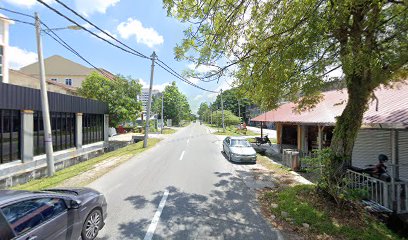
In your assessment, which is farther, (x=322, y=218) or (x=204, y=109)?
(x=204, y=109)

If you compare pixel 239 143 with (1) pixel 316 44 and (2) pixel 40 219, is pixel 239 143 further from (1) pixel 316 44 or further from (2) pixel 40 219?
(2) pixel 40 219

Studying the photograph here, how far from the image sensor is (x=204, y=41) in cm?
700

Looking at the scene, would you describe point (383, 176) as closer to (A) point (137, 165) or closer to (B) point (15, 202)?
(B) point (15, 202)

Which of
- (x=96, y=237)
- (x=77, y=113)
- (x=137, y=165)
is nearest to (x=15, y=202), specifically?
(x=96, y=237)

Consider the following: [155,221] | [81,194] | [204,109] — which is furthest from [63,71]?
[204,109]

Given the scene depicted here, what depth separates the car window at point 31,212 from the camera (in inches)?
137

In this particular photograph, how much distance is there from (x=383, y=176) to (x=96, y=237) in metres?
8.45

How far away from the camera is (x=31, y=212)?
3840 millimetres

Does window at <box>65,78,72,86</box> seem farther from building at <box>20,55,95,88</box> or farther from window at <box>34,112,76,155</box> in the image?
window at <box>34,112,76,155</box>

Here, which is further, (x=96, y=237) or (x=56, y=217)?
(x=96, y=237)

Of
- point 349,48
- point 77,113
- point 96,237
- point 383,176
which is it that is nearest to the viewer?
point 96,237

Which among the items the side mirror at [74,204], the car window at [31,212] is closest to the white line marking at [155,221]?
the side mirror at [74,204]

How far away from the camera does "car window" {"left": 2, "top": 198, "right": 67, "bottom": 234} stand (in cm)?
347

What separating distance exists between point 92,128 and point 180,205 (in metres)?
20.5
